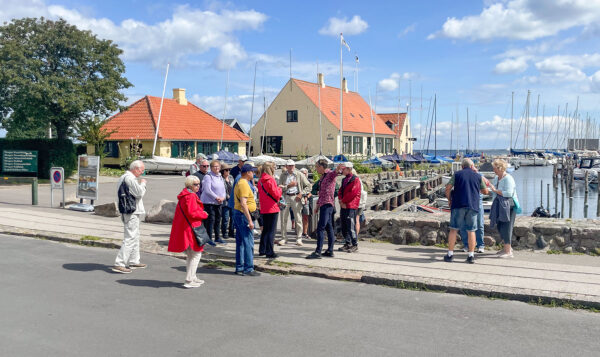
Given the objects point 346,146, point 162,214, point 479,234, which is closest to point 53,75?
point 162,214

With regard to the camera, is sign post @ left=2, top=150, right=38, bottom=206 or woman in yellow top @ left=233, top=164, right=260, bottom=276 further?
sign post @ left=2, top=150, right=38, bottom=206

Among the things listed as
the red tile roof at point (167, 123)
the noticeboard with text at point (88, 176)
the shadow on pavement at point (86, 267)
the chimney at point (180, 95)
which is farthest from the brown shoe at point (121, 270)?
the chimney at point (180, 95)

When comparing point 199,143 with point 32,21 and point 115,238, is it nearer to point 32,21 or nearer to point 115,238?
point 32,21

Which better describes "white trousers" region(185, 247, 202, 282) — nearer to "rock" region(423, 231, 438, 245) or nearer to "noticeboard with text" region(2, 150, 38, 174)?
"rock" region(423, 231, 438, 245)

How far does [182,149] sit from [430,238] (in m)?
39.1

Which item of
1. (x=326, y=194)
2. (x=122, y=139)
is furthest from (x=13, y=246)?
(x=122, y=139)

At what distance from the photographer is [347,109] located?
6175 cm

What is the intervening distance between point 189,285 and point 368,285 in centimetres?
266

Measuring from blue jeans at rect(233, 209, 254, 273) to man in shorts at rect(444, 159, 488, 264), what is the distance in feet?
11.0

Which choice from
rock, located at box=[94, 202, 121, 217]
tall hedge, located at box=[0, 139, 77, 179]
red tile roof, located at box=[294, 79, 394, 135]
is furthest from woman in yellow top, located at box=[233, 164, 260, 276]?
red tile roof, located at box=[294, 79, 394, 135]

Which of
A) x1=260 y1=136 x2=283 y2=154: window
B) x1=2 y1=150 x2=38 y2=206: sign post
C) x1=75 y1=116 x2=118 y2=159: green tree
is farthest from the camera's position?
x1=260 y1=136 x2=283 y2=154: window

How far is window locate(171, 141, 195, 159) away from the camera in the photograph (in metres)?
46.2

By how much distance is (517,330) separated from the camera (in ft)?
19.1

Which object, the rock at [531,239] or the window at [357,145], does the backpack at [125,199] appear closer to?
the rock at [531,239]
